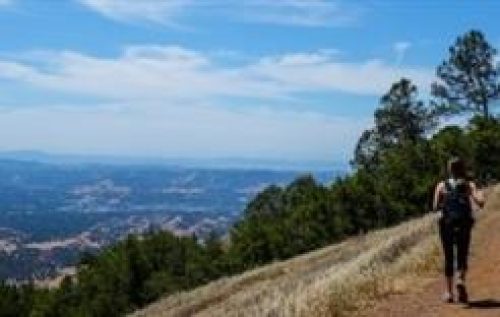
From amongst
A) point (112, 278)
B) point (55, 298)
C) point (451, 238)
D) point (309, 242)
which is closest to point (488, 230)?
point (451, 238)

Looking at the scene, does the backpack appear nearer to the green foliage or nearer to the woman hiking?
the woman hiking

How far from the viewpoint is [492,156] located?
86.9m

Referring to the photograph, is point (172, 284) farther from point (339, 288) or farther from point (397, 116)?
point (339, 288)

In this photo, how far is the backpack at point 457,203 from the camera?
19.0 m

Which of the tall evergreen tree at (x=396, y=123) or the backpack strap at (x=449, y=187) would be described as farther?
the tall evergreen tree at (x=396, y=123)

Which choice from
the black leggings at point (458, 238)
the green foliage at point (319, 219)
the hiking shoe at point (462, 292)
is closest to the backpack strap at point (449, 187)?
the black leggings at point (458, 238)

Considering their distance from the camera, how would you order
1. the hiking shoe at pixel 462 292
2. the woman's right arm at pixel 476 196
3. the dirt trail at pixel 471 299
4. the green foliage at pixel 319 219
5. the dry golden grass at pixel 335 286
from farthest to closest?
the green foliage at pixel 319 219, the dry golden grass at pixel 335 286, the hiking shoe at pixel 462 292, the dirt trail at pixel 471 299, the woman's right arm at pixel 476 196

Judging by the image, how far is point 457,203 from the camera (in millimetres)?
19047

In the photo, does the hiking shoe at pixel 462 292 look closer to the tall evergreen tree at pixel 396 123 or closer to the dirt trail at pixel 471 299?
the dirt trail at pixel 471 299

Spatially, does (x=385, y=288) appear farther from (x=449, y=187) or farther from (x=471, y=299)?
(x=449, y=187)

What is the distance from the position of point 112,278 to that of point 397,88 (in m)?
31.8

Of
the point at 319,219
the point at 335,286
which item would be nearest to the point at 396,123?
the point at 319,219

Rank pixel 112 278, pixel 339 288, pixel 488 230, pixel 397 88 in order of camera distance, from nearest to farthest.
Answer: pixel 339 288 < pixel 488 230 < pixel 112 278 < pixel 397 88

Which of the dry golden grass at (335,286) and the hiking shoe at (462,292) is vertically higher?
the hiking shoe at (462,292)
